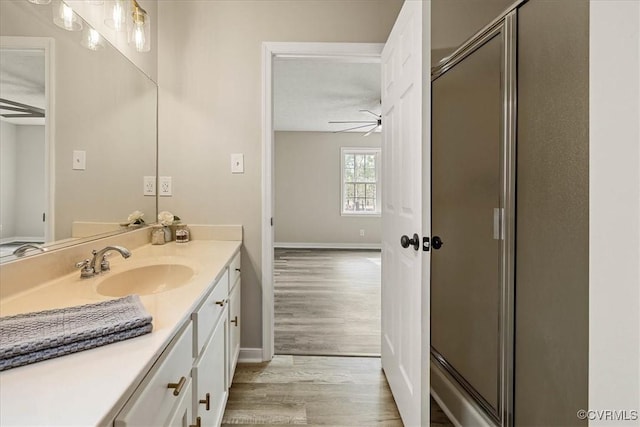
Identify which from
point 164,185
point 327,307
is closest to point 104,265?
point 164,185

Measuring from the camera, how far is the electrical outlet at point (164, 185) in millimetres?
2207

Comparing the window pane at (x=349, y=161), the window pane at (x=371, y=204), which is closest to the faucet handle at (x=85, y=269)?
the window pane at (x=349, y=161)

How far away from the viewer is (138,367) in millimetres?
595

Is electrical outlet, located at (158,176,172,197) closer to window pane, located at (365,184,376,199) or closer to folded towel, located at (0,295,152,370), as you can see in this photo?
folded towel, located at (0,295,152,370)

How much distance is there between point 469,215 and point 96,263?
1.66 metres

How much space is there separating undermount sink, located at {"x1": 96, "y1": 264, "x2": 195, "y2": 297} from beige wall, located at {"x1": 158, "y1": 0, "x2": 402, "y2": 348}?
2.50 ft

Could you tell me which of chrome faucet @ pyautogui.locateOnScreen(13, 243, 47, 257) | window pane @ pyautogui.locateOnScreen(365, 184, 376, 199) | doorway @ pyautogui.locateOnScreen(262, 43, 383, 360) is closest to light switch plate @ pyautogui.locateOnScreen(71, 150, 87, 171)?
chrome faucet @ pyautogui.locateOnScreen(13, 243, 47, 257)

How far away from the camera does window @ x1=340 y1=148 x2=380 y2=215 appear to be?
7453 mm

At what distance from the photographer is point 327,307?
11.0 ft

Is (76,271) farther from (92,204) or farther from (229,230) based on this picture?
(229,230)

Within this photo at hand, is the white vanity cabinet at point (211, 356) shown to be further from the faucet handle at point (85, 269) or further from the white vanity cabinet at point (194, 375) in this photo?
the faucet handle at point (85, 269)
